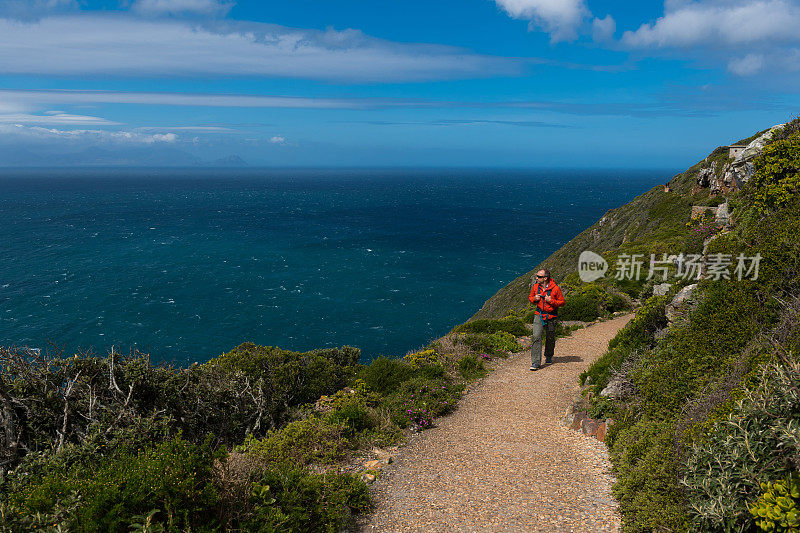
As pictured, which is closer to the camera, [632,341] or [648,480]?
[648,480]

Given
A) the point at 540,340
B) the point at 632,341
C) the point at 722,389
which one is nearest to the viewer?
the point at 722,389

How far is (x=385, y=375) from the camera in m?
11.3

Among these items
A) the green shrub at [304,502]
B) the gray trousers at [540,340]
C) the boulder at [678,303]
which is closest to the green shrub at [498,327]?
the gray trousers at [540,340]

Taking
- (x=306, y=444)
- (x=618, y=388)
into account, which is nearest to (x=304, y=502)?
(x=306, y=444)

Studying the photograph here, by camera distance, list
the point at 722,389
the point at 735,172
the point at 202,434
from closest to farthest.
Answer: the point at 722,389 < the point at 202,434 < the point at 735,172

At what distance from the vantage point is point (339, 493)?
6.13m

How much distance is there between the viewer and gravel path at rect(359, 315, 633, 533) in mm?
5859

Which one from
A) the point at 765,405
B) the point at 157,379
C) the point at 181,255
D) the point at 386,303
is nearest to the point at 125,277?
the point at 181,255

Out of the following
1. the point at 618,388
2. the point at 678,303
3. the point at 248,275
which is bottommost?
the point at 248,275

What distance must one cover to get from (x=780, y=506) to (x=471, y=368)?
865 centimetres

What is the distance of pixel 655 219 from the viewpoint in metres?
34.6

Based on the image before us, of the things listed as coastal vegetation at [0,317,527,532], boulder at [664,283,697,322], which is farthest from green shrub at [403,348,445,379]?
boulder at [664,283,697,322]

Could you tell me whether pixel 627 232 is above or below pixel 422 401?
above

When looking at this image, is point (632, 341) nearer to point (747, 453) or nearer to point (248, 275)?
point (747, 453)
